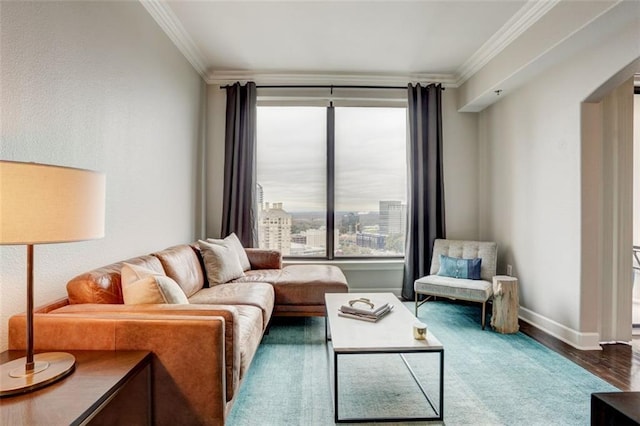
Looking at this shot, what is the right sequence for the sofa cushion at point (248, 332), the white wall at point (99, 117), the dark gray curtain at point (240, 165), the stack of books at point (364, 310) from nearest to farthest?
1. the white wall at point (99, 117)
2. the sofa cushion at point (248, 332)
3. the stack of books at point (364, 310)
4. the dark gray curtain at point (240, 165)

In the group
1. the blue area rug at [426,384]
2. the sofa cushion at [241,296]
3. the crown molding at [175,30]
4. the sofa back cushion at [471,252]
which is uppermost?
the crown molding at [175,30]

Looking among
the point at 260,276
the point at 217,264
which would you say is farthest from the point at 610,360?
the point at 217,264

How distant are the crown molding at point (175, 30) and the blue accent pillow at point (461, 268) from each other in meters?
3.55

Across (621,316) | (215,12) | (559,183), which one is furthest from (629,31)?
(215,12)

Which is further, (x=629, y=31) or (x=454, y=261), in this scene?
(x=454, y=261)

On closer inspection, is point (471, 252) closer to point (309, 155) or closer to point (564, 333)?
point (564, 333)

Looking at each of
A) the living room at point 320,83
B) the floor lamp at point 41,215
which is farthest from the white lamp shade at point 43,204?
the living room at point 320,83

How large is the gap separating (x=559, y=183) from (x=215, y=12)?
3344mm

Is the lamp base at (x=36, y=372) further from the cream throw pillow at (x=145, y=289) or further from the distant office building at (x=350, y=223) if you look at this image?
the distant office building at (x=350, y=223)

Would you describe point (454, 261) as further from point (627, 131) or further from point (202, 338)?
point (202, 338)

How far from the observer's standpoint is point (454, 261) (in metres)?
3.76

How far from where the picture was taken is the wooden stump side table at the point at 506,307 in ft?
10.1

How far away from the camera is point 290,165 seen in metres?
4.42

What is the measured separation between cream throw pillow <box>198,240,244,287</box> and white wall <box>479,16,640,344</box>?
2915mm
